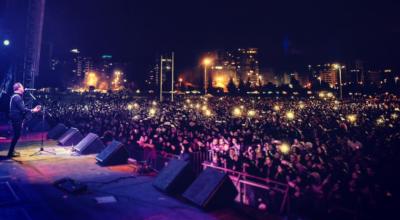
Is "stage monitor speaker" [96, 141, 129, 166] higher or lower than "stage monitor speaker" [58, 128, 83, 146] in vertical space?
lower

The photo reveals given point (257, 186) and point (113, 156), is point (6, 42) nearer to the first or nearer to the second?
point (113, 156)

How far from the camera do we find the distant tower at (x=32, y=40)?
43.0 feet

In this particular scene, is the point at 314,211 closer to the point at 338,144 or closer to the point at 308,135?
the point at 338,144

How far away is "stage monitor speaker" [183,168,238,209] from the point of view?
5.75m

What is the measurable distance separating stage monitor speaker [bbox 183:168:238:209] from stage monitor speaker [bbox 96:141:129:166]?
146 inches

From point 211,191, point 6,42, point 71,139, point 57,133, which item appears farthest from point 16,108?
point 211,191

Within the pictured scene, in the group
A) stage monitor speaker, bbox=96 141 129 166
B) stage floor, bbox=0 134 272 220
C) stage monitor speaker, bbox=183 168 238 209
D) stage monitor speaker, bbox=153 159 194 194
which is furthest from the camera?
stage monitor speaker, bbox=96 141 129 166

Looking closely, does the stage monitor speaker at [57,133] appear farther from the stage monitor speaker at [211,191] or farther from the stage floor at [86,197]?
the stage monitor speaker at [211,191]

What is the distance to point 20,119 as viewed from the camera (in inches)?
352

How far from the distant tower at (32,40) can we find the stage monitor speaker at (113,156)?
22.9 feet

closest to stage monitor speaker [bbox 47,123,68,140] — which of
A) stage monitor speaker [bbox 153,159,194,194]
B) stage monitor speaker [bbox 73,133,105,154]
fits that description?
stage monitor speaker [bbox 73,133,105,154]

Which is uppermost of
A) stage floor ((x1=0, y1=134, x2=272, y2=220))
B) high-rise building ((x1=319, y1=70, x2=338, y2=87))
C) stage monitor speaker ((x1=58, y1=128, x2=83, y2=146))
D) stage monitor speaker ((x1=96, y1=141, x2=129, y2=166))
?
high-rise building ((x1=319, y1=70, x2=338, y2=87))

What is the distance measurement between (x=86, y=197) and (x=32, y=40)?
10429mm

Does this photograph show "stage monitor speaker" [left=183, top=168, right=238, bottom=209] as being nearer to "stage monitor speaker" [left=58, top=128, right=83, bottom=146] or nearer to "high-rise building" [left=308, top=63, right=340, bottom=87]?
"stage monitor speaker" [left=58, top=128, right=83, bottom=146]
